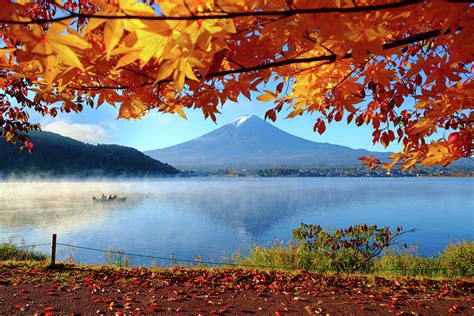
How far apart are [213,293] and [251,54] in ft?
17.9

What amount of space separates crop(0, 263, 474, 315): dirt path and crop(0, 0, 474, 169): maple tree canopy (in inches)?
142

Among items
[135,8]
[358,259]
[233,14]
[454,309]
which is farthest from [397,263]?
[135,8]

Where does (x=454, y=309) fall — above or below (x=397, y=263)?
above

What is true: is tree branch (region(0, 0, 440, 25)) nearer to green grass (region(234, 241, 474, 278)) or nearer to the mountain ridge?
green grass (region(234, 241, 474, 278))

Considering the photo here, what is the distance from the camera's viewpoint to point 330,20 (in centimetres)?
97

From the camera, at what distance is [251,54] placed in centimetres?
156

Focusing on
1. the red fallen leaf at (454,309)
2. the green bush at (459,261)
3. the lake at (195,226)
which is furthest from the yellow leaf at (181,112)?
the lake at (195,226)

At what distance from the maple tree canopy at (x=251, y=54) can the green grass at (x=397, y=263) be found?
7500 millimetres

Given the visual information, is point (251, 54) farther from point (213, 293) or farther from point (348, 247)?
point (348, 247)

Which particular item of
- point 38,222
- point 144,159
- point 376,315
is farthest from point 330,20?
point 144,159

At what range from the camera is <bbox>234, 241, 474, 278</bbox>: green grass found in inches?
372

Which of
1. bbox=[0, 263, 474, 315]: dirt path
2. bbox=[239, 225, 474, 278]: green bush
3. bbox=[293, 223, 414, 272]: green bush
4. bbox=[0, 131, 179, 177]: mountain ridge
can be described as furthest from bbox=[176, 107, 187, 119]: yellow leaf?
bbox=[0, 131, 179, 177]: mountain ridge

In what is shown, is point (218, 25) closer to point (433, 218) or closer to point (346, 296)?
point (346, 296)

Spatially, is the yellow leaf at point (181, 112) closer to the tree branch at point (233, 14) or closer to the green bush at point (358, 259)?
the tree branch at point (233, 14)
